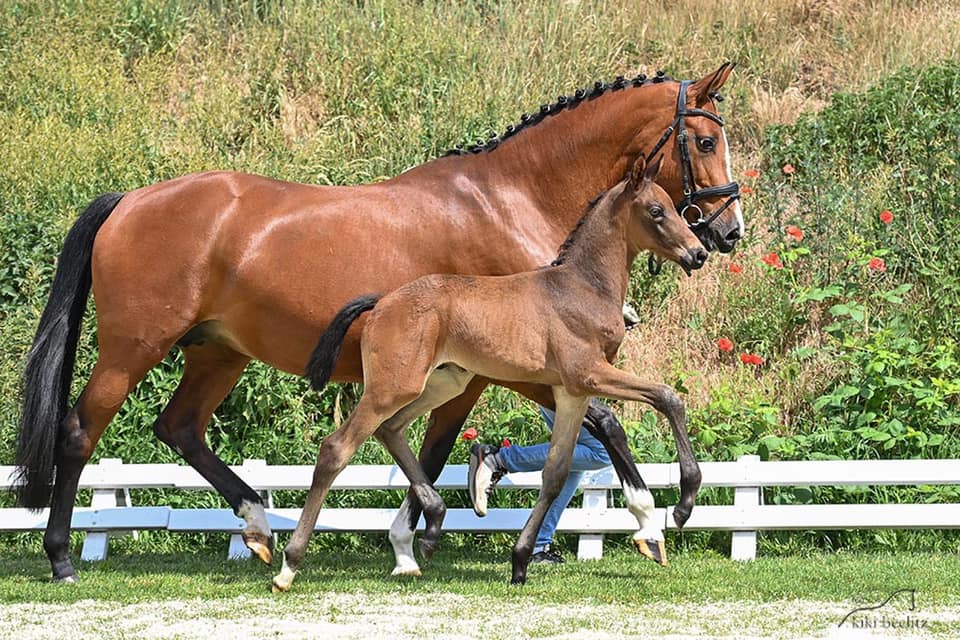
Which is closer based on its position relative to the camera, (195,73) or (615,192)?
(615,192)

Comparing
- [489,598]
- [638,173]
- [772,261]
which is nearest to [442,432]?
[489,598]

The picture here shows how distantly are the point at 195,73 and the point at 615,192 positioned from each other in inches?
314

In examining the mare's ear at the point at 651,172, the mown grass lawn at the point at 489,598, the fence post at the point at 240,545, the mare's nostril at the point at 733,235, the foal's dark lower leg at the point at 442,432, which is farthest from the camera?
the fence post at the point at 240,545

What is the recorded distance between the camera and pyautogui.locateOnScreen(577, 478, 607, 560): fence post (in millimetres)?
7836

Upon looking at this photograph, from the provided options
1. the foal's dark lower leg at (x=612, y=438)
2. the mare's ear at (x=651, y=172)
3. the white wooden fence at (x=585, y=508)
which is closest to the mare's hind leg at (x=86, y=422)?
the white wooden fence at (x=585, y=508)

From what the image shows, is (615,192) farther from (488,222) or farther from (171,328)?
(171,328)

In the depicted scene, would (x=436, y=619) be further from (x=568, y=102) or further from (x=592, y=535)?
(x=568, y=102)

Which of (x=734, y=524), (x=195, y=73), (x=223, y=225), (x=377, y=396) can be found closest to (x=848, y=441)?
(x=734, y=524)

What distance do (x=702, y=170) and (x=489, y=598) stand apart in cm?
251

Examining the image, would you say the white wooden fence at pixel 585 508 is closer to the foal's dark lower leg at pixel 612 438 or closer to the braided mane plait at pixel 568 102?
the foal's dark lower leg at pixel 612 438

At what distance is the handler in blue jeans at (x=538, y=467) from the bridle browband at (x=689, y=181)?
114 cm

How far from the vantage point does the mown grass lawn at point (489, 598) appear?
5625 mm

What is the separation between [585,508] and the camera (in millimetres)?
7875

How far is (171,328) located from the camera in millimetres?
7242
